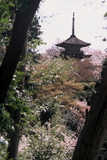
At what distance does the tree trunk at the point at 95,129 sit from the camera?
1817 mm

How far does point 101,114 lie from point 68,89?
17.3 m

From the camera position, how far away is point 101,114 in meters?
1.82

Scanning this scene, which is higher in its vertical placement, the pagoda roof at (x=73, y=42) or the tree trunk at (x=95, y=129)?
the pagoda roof at (x=73, y=42)

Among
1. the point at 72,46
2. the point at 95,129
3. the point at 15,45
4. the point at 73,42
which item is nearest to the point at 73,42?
the point at 73,42

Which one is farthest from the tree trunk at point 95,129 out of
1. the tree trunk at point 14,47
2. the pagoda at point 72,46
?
the pagoda at point 72,46

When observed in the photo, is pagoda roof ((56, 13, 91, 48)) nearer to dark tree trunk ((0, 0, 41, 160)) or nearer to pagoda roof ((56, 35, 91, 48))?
pagoda roof ((56, 35, 91, 48))

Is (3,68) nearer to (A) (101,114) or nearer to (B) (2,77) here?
(B) (2,77)

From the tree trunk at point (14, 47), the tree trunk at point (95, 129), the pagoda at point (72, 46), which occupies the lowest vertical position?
the tree trunk at point (95, 129)

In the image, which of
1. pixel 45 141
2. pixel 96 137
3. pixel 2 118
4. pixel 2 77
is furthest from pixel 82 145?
pixel 45 141

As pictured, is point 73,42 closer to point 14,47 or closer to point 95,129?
point 14,47

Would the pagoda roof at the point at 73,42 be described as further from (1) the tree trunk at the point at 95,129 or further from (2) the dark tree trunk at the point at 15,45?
(1) the tree trunk at the point at 95,129

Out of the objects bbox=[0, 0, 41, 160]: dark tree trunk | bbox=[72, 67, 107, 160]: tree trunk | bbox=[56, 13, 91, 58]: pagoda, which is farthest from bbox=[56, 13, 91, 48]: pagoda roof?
bbox=[72, 67, 107, 160]: tree trunk

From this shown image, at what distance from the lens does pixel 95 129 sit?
1.84 meters

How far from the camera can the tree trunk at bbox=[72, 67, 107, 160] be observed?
1817 mm
